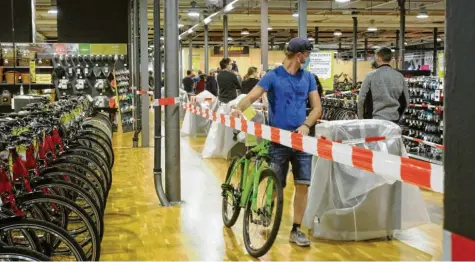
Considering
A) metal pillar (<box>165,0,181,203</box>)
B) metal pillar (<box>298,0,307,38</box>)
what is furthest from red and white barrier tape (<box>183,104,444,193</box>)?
metal pillar (<box>298,0,307,38</box>)

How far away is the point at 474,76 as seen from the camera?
1.21m

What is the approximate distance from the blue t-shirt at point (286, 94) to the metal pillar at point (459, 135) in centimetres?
353

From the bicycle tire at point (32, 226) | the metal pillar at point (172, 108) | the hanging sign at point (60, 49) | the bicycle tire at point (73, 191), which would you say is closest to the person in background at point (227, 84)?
the hanging sign at point (60, 49)

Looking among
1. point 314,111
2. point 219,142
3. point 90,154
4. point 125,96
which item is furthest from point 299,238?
point 125,96

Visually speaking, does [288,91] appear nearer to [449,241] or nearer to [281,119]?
[281,119]

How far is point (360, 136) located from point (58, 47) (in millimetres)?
10915

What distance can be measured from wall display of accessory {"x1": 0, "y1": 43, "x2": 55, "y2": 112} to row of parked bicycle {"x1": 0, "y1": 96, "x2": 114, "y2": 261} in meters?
8.31

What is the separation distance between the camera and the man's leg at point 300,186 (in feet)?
15.7

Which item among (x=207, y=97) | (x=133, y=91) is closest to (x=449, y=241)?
(x=207, y=97)

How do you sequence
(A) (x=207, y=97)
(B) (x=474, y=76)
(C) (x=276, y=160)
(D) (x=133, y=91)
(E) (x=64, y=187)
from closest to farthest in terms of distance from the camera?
(B) (x=474, y=76) < (E) (x=64, y=187) < (C) (x=276, y=160) < (A) (x=207, y=97) < (D) (x=133, y=91)

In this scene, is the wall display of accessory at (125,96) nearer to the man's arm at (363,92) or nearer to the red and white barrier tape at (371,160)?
the man's arm at (363,92)

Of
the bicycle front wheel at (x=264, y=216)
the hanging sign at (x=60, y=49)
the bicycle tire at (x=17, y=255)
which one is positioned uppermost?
the hanging sign at (x=60, y=49)

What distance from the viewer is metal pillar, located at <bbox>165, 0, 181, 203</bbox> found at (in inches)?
260

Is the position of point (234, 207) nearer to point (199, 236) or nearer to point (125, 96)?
point (199, 236)
